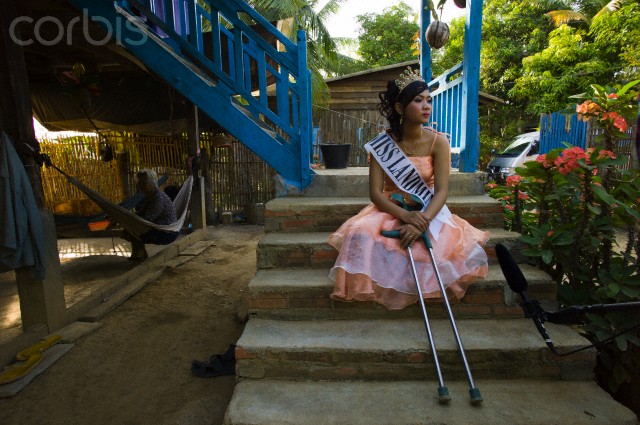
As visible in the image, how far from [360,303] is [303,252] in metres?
0.56

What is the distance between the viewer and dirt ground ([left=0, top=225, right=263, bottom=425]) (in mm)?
2256

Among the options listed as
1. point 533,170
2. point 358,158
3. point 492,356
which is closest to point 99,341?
point 492,356

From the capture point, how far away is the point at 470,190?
126 inches

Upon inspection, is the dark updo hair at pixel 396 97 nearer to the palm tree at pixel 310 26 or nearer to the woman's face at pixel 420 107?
the woman's face at pixel 420 107

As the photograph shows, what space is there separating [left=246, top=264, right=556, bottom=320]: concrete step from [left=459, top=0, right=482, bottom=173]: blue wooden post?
4.42 feet

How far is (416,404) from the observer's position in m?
1.70

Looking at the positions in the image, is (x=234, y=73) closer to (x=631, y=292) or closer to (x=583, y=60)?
(x=631, y=292)

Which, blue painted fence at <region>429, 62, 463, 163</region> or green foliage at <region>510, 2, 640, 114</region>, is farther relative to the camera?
green foliage at <region>510, 2, 640, 114</region>

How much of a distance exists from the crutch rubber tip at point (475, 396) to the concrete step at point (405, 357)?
21cm

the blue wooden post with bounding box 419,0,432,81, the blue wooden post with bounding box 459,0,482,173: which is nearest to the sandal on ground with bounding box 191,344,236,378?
the blue wooden post with bounding box 459,0,482,173

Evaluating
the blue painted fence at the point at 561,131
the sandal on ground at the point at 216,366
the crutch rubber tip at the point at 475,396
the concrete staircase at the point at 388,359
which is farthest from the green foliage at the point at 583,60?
the sandal on ground at the point at 216,366

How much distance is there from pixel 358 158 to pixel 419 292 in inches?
295

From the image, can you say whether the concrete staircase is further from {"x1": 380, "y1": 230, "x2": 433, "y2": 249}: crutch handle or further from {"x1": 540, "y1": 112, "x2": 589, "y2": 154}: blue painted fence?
{"x1": 540, "y1": 112, "x2": 589, "y2": 154}: blue painted fence

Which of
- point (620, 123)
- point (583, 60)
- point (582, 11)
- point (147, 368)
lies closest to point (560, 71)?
point (583, 60)
